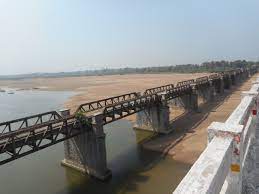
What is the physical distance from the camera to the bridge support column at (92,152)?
687 inches

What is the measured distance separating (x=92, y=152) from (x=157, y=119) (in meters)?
11.6

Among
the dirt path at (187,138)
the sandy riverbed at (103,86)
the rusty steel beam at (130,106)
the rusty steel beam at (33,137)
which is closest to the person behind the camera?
the rusty steel beam at (33,137)

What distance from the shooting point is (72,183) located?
1744cm

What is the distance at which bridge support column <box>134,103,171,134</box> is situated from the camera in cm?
2731

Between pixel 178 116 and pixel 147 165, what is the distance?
15782 millimetres

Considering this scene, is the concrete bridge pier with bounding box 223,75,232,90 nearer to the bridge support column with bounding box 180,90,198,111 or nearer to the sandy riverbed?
the sandy riverbed

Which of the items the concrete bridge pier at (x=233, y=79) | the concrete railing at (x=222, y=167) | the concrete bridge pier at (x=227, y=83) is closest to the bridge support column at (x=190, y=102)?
the concrete railing at (x=222, y=167)

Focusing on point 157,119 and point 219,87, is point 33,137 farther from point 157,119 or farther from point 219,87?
point 219,87

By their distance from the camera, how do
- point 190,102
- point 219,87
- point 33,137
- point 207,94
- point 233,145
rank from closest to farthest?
1. point 233,145
2. point 33,137
3. point 190,102
4. point 207,94
5. point 219,87

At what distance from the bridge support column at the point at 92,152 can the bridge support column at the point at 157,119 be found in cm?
1079

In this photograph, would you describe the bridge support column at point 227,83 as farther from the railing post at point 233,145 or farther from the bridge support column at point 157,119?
the railing post at point 233,145

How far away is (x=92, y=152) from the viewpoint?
1772 cm

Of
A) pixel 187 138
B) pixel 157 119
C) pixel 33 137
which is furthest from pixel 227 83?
pixel 33 137

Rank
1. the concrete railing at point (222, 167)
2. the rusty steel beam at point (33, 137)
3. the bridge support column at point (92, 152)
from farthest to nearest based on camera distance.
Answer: the bridge support column at point (92, 152), the rusty steel beam at point (33, 137), the concrete railing at point (222, 167)
